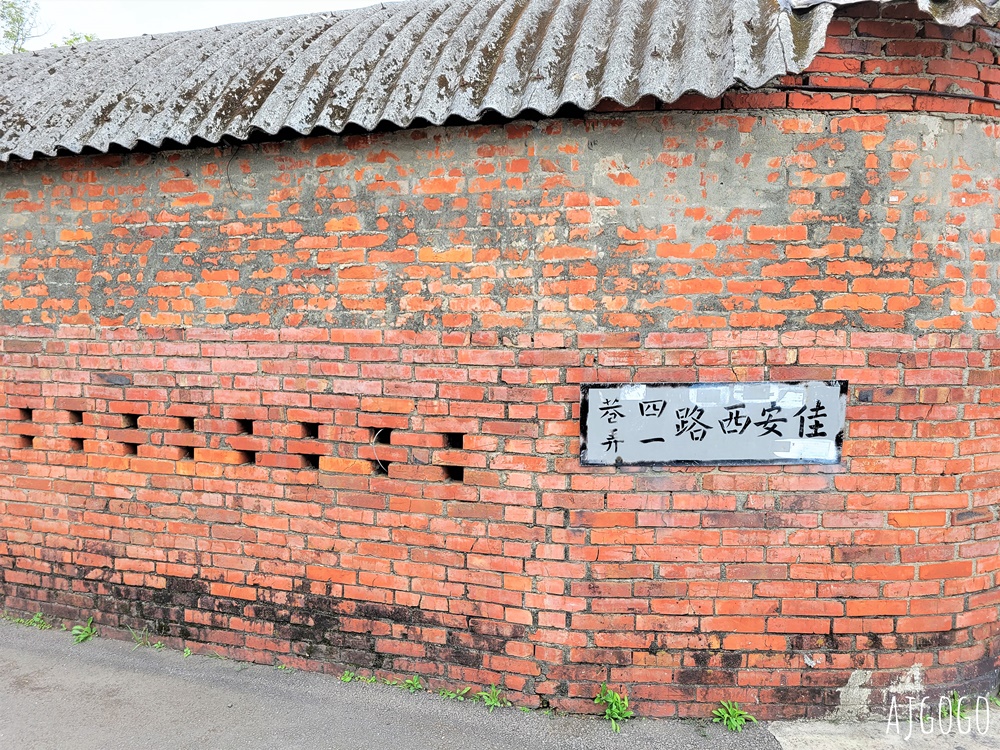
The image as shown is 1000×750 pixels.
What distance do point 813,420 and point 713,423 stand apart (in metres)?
0.46

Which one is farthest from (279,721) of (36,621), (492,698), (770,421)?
(770,421)

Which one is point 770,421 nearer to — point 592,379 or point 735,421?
point 735,421

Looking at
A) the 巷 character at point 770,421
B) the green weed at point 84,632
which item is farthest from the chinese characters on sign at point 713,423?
the green weed at point 84,632

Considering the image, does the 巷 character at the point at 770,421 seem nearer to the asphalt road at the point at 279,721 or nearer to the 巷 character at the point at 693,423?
the 巷 character at the point at 693,423

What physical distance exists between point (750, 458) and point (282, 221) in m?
2.72

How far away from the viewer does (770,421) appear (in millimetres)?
3064

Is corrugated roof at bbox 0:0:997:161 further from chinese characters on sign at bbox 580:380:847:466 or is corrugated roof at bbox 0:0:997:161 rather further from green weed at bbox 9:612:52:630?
green weed at bbox 9:612:52:630

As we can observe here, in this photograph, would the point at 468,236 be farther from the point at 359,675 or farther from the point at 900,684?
the point at 900,684

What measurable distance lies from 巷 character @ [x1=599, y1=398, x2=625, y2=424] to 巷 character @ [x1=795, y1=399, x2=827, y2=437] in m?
0.82

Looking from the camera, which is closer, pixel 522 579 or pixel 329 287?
pixel 522 579

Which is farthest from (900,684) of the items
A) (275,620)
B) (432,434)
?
(275,620)

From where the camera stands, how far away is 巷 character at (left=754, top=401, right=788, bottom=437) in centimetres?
306

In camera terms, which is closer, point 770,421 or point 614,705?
point 770,421

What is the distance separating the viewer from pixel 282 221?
3553mm
